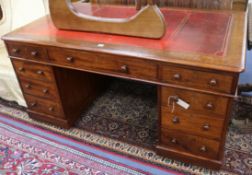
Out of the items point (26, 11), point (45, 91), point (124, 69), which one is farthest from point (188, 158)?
point (26, 11)

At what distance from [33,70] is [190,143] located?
3.54ft

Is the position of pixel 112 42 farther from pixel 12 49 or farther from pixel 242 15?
pixel 242 15

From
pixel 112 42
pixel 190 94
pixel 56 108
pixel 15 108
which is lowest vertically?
pixel 15 108

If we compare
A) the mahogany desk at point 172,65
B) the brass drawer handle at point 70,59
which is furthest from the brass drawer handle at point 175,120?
the brass drawer handle at point 70,59

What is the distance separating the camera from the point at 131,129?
1847mm

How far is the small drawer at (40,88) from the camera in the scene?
67.5 inches

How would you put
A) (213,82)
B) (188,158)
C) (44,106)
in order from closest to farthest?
1. (213,82)
2. (188,158)
3. (44,106)

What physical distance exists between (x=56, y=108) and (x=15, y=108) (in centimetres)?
55

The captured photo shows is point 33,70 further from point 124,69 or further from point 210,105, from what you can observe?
point 210,105

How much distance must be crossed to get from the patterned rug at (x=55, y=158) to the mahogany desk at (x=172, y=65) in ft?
0.73

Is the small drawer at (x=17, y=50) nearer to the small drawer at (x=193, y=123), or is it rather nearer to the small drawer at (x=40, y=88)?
the small drawer at (x=40, y=88)

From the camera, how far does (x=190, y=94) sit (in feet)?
4.18

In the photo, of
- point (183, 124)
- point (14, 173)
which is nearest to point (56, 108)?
point (14, 173)

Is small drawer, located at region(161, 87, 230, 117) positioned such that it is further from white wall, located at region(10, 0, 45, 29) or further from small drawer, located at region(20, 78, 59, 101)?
white wall, located at region(10, 0, 45, 29)
